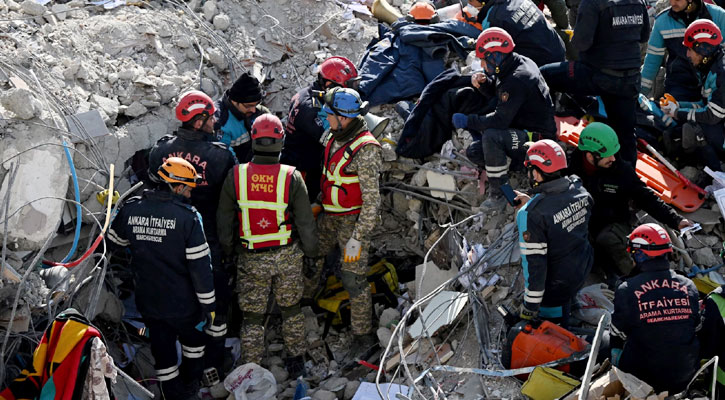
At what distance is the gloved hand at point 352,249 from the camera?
7.07 meters

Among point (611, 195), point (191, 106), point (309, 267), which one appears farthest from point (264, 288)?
point (611, 195)

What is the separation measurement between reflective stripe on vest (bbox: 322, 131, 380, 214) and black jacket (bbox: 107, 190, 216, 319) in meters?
1.40

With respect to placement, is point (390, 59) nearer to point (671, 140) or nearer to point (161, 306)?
point (671, 140)

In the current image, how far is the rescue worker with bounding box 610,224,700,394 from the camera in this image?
520 cm

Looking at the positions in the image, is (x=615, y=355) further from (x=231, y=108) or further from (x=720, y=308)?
(x=231, y=108)

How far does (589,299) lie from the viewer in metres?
6.87

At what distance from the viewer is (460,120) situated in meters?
7.22

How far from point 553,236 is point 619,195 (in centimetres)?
137

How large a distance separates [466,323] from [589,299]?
1.15 m

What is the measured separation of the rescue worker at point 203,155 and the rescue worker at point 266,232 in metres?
0.20

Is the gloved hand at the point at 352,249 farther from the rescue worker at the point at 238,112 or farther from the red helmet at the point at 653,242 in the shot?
the red helmet at the point at 653,242

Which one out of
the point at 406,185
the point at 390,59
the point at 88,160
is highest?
the point at 390,59

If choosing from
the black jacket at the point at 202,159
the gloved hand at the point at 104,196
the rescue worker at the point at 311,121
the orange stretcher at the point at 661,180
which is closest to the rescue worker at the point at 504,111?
the orange stretcher at the point at 661,180

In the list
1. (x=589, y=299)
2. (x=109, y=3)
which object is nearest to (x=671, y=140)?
(x=589, y=299)
